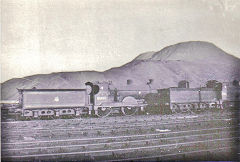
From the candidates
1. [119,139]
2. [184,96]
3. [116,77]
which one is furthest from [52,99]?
[184,96]

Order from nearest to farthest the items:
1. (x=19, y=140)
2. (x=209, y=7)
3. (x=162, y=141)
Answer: (x=19, y=140) → (x=162, y=141) → (x=209, y=7)

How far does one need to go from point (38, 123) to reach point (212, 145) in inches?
146

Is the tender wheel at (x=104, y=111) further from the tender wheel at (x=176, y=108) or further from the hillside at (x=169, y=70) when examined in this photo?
the tender wheel at (x=176, y=108)

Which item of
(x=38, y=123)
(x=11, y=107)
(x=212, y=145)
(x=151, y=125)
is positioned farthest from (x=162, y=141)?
(x=11, y=107)

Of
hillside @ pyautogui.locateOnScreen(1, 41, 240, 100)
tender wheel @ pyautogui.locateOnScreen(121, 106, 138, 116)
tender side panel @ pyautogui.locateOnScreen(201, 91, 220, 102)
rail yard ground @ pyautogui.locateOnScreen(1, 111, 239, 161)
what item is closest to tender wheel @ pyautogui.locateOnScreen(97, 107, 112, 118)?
rail yard ground @ pyautogui.locateOnScreen(1, 111, 239, 161)

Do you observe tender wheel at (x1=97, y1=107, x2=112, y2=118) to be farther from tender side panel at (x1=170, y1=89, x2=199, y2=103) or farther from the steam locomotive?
tender side panel at (x1=170, y1=89, x2=199, y2=103)

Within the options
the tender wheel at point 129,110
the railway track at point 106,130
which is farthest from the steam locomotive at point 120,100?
the railway track at point 106,130

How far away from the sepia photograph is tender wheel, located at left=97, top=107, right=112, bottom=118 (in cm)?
3

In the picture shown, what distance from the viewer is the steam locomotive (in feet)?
18.2

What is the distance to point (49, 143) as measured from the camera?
4988 millimetres

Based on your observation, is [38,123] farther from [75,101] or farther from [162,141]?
[162,141]

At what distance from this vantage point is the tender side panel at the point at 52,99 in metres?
5.42

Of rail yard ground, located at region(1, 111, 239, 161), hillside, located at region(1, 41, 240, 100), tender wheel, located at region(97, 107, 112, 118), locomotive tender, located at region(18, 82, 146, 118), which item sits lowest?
rail yard ground, located at region(1, 111, 239, 161)

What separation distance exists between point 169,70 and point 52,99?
269 cm
